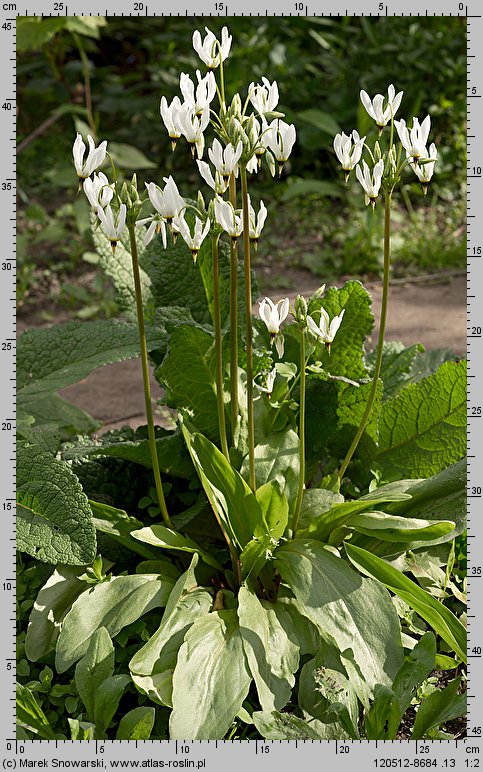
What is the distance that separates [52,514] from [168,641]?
0.40m

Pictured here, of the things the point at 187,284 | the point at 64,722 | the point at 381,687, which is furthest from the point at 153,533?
the point at 187,284

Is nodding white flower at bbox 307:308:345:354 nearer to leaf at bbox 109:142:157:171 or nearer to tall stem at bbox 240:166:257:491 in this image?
tall stem at bbox 240:166:257:491

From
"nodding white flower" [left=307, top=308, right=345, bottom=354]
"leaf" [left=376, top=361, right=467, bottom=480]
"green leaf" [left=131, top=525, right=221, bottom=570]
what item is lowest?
"green leaf" [left=131, top=525, right=221, bottom=570]

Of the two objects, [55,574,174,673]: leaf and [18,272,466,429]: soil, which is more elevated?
[18,272,466,429]: soil

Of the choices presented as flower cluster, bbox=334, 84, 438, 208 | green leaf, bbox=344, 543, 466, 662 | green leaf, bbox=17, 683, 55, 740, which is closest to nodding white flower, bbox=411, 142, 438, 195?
flower cluster, bbox=334, 84, 438, 208

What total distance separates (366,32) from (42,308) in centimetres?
278

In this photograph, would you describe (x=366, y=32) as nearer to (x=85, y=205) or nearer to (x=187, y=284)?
(x=85, y=205)

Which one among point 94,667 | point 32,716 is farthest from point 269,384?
point 32,716

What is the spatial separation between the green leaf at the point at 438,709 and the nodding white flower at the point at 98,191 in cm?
125

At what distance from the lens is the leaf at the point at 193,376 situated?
220 cm

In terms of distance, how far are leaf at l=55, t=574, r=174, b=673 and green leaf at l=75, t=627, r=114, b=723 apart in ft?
0.11

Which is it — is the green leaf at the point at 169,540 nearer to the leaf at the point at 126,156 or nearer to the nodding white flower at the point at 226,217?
the nodding white flower at the point at 226,217

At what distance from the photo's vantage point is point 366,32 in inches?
223

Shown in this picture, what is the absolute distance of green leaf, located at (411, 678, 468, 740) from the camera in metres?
1.92
